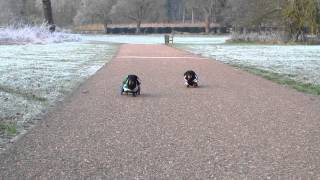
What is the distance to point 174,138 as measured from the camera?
716 centimetres

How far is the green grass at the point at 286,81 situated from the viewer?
12930mm

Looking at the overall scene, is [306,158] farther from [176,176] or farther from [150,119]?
[150,119]

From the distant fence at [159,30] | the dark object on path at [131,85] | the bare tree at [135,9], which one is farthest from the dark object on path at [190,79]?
the bare tree at [135,9]

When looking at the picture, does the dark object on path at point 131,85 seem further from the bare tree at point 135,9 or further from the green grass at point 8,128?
the bare tree at point 135,9

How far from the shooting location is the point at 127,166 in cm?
577

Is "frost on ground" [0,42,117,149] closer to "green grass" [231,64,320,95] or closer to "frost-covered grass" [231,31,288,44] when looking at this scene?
"green grass" [231,64,320,95]

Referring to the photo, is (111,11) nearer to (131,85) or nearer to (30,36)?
(30,36)

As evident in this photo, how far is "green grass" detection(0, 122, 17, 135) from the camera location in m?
7.44

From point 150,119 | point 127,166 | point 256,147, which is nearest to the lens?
point 127,166

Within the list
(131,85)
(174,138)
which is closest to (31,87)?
(131,85)

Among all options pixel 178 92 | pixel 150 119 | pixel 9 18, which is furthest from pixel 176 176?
pixel 9 18

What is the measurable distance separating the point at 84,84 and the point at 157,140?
6.95 m

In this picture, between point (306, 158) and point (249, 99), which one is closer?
point (306, 158)

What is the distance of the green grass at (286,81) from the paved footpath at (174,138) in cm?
105
